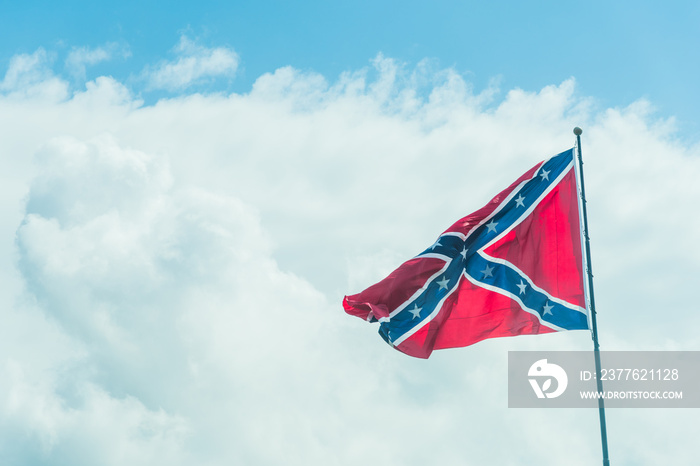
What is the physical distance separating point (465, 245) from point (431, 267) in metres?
1.54

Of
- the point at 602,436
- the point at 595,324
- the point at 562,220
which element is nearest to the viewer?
the point at 602,436

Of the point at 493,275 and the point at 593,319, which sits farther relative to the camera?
the point at 493,275

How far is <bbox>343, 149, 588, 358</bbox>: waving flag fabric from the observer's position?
93.9 feet

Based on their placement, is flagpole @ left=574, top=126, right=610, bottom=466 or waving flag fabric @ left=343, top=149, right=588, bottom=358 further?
waving flag fabric @ left=343, top=149, right=588, bottom=358

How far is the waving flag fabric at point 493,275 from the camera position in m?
28.6

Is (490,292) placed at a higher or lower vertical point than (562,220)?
lower

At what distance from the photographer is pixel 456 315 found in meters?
29.9

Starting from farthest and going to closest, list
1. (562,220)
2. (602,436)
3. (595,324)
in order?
(562,220), (595,324), (602,436)

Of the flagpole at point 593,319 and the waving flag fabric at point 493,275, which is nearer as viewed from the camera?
the flagpole at point 593,319

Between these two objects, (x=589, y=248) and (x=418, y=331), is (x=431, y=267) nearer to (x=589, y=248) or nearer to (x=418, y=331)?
(x=418, y=331)

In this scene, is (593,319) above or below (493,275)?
below

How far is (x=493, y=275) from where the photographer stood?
29812mm

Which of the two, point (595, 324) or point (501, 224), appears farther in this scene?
point (501, 224)

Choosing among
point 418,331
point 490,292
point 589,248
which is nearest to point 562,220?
point 589,248
